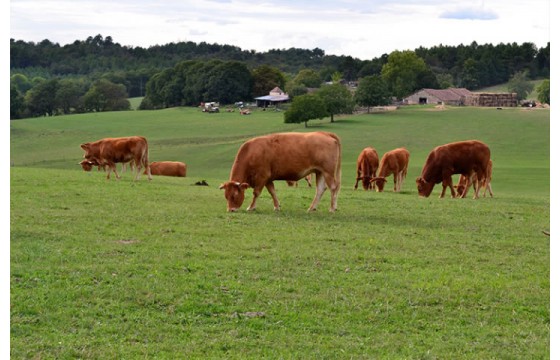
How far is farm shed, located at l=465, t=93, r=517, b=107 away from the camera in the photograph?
12350cm

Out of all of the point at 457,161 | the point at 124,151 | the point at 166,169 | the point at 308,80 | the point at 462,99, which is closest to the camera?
the point at 457,161

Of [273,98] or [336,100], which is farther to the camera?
[273,98]

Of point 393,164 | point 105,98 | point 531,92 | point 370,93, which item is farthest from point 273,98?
point 393,164

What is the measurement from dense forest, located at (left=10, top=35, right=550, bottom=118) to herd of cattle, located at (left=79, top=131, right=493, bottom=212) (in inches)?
2880

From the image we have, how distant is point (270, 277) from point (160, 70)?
478 feet

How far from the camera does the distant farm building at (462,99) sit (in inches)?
4862

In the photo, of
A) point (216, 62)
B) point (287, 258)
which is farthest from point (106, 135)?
point (287, 258)

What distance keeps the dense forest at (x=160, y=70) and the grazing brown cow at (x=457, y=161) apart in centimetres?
7917

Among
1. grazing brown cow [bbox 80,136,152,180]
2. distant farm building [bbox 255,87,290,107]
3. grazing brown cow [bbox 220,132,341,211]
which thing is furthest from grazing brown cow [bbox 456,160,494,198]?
distant farm building [bbox 255,87,290,107]

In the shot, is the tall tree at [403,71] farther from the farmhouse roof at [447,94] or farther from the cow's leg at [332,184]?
the cow's leg at [332,184]

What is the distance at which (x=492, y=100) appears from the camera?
408ft

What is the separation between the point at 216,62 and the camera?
120m

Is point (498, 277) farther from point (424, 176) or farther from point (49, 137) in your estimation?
point (49, 137)

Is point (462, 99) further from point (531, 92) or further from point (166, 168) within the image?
point (166, 168)
